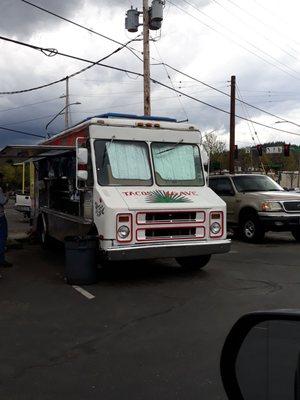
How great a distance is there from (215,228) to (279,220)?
5.18 metres

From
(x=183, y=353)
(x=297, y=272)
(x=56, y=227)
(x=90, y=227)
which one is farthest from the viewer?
(x=56, y=227)

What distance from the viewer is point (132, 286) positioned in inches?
328

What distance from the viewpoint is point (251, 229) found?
1453 centimetres

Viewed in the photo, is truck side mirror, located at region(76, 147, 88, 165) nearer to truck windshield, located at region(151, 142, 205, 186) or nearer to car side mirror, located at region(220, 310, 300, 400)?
truck windshield, located at region(151, 142, 205, 186)

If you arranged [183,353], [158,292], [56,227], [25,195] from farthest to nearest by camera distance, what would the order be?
[25,195]
[56,227]
[158,292]
[183,353]

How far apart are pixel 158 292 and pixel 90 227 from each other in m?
1.85

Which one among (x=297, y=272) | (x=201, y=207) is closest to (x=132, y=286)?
(x=201, y=207)

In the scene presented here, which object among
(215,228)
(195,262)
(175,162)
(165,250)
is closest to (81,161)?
(175,162)

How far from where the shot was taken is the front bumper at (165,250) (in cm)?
829

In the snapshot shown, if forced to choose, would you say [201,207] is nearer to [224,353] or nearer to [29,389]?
[29,389]

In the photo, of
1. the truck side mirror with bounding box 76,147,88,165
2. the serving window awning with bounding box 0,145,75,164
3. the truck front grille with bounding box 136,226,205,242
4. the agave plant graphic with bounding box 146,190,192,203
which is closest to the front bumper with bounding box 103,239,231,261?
the truck front grille with bounding box 136,226,205,242

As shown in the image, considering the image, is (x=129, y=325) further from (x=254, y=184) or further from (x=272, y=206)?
(x=254, y=184)

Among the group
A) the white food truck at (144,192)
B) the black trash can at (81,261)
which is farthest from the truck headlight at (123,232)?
the black trash can at (81,261)

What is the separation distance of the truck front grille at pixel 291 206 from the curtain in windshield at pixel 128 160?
19.7 feet
